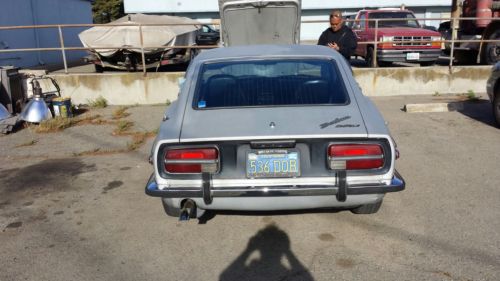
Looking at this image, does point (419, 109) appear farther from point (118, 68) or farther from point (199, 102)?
point (118, 68)

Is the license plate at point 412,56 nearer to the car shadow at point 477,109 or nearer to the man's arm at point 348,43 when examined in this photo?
the car shadow at point 477,109

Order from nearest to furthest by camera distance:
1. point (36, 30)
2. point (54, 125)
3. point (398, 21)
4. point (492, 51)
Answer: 1. point (54, 125)
2. point (492, 51)
3. point (398, 21)
4. point (36, 30)

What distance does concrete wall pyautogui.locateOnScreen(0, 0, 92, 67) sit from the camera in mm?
14742

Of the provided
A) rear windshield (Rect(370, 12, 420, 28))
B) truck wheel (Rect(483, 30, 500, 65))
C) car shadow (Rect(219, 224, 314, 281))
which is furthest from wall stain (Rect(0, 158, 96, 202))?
truck wheel (Rect(483, 30, 500, 65))

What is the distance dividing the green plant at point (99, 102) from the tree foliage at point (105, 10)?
132 ft

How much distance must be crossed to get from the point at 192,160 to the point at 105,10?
48670mm

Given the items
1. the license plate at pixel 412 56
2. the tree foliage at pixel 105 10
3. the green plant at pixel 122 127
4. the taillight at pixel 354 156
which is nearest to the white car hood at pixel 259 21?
the green plant at pixel 122 127

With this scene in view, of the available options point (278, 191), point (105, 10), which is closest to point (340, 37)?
point (278, 191)

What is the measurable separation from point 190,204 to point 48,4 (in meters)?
18.2

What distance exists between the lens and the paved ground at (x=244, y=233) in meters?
3.11

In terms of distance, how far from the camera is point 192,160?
3078mm

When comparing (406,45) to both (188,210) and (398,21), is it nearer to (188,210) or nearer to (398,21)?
(398,21)

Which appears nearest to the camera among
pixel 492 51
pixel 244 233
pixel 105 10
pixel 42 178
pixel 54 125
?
pixel 244 233

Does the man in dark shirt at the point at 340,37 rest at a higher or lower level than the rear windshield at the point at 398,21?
lower
